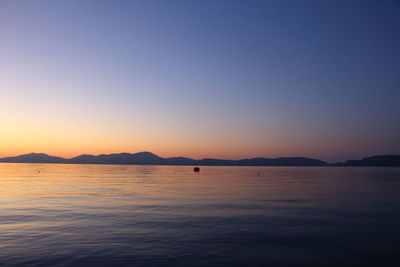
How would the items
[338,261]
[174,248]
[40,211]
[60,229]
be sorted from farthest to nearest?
[40,211] → [60,229] → [174,248] → [338,261]

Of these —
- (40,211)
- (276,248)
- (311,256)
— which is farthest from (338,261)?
(40,211)

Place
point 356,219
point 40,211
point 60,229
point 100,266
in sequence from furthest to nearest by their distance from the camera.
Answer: point 40,211, point 356,219, point 60,229, point 100,266

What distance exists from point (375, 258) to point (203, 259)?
9040 mm

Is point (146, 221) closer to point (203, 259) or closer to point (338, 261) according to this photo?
point (203, 259)

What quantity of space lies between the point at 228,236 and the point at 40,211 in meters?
20.6

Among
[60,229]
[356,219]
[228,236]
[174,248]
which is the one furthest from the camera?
[356,219]

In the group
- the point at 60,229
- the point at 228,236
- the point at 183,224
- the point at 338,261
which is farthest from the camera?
the point at 183,224

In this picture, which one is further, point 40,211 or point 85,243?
point 40,211

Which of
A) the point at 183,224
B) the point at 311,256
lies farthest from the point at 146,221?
the point at 311,256

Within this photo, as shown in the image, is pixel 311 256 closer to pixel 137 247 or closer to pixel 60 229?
pixel 137 247

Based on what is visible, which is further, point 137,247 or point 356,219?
point 356,219

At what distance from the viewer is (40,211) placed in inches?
1179

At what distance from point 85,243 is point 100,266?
15.2ft

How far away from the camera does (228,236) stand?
20000 mm
